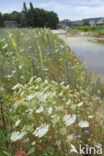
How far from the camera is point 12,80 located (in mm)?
2779

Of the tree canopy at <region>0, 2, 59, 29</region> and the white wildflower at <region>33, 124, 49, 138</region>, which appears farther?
the tree canopy at <region>0, 2, 59, 29</region>

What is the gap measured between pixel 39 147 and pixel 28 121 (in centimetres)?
29

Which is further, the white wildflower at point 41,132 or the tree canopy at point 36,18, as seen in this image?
the tree canopy at point 36,18

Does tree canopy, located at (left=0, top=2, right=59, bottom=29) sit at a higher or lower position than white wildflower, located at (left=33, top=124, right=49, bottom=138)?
higher

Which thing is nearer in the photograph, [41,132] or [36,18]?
[41,132]

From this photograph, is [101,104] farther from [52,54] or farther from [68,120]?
[52,54]

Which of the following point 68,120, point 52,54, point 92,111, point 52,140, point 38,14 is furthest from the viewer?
point 38,14

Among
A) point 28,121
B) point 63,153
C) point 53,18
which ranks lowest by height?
point 63,153

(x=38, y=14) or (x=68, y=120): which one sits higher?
(x=38, y=14)

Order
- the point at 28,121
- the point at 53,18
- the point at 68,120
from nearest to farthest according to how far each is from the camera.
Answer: the point at 68,120
the point at 28,121
the point at 53,18

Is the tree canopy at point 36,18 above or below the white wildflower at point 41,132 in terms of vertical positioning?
above

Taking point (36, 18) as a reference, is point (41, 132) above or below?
below

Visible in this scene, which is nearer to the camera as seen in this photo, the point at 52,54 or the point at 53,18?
the point at 52,54

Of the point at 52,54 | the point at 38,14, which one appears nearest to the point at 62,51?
the point at 52,54
